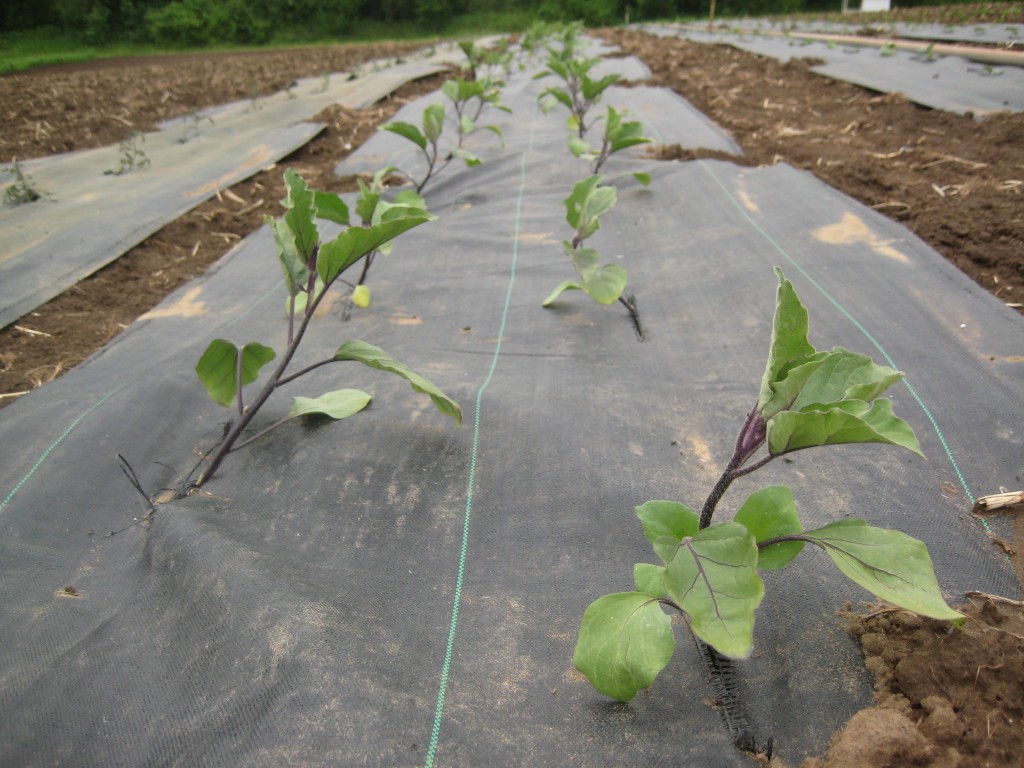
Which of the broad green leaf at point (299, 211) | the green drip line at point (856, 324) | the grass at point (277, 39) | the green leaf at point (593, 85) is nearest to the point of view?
the green drip line at point (856, 324)

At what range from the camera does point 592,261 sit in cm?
247

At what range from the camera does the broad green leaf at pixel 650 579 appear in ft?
3.48

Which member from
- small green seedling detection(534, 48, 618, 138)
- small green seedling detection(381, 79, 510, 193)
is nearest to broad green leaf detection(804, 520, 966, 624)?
small green seedling detection(381, 79, 510, 193)

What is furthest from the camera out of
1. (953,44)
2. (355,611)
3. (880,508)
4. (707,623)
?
(953,44)

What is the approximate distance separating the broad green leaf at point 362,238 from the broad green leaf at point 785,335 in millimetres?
832

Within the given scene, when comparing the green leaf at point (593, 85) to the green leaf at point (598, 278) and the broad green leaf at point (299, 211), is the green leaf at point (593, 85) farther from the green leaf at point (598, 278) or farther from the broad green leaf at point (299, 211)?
the broad green leaf at point (299, 211)

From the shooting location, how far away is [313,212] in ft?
5.44

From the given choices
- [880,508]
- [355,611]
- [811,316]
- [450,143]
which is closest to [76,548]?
[355,611]

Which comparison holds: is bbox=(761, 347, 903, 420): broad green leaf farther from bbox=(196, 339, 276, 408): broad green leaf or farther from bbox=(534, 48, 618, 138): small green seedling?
bbox=(534, 48, 618, 138): small green seedling

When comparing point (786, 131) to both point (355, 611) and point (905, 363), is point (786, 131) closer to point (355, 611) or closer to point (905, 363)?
point (905, 363)

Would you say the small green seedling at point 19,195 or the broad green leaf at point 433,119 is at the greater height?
the broad green leaf at point 433,119

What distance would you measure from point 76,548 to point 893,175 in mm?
4094

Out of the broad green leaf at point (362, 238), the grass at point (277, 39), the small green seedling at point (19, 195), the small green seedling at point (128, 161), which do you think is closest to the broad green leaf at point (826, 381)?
the broad green leaf at point (362, 238)

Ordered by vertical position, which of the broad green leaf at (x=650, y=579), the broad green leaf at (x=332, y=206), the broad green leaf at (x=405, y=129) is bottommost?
the broad green leaf at (x=650, y=579)
